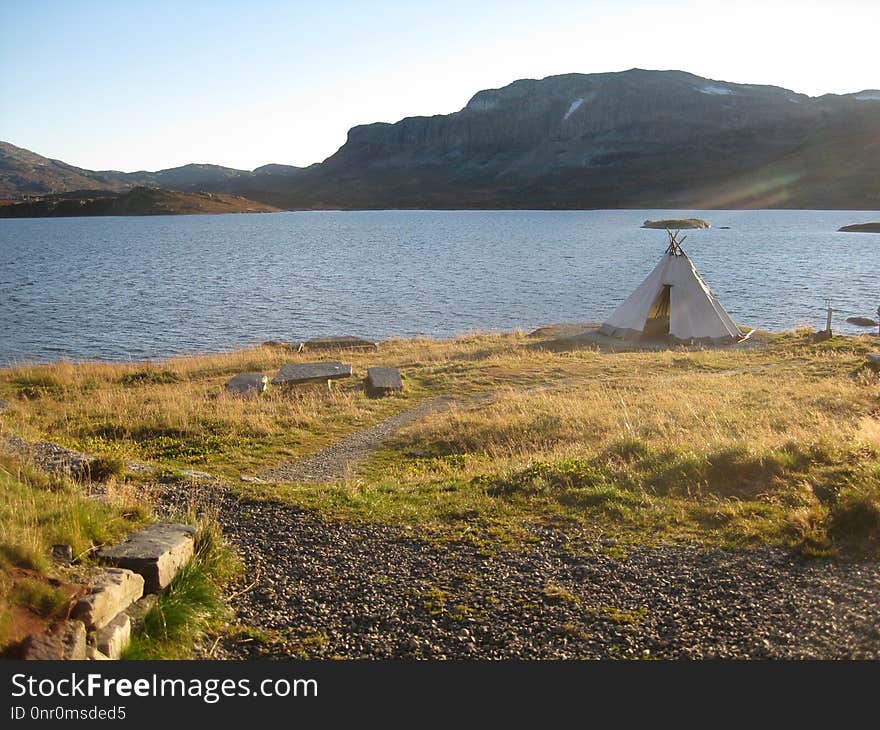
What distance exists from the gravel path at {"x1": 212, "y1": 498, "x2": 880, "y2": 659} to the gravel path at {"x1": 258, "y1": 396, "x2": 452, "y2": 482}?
4601 millimetres

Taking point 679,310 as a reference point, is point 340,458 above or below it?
below

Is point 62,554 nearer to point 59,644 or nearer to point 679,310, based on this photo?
point 59,644

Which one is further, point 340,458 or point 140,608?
point 340,458

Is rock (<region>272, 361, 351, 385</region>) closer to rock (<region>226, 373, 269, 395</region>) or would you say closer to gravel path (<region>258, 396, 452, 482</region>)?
rock (<region>226, 373, 269, 395</region>)

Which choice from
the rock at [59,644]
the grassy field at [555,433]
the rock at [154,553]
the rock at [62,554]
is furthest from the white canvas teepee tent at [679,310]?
the rock at [59,644]

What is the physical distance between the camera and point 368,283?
6612cm

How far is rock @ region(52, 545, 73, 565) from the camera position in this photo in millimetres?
A: 6426

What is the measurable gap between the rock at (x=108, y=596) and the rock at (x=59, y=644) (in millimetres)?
234

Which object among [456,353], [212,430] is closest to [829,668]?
[212,430]

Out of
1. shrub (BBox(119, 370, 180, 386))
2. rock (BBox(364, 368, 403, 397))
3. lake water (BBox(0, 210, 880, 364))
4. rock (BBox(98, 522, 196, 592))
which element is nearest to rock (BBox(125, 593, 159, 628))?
rock (BBox(98, 522, 196, 592))

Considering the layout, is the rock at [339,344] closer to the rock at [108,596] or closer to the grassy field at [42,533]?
the grassy field at [42,533]

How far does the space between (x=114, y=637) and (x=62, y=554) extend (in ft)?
4.34

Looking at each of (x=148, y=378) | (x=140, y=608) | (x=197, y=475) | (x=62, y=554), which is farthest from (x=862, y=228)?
(x=62, y=554)

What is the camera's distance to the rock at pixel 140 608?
604 cm
